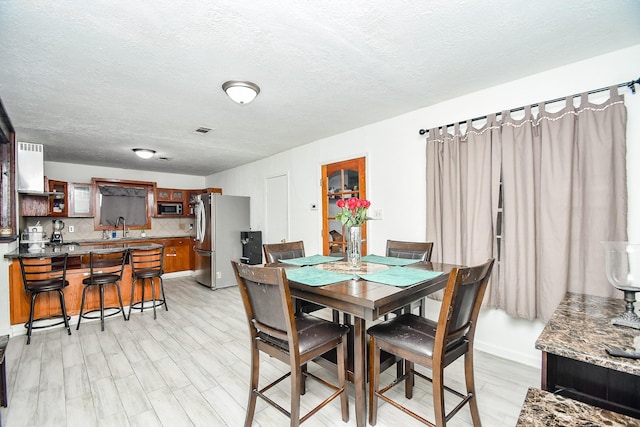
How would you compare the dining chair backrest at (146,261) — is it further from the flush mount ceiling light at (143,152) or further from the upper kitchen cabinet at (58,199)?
the upper kitchen cabinet at (58,199)

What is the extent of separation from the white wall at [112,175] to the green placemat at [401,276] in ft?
20.9

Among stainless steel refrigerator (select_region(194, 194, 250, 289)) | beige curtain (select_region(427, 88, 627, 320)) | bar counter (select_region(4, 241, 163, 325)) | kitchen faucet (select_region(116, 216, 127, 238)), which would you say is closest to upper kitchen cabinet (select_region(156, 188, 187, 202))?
kitchen faucet (select_region(116, 216, 127, 238))

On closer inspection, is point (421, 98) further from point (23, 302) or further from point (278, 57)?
point (23, 302)

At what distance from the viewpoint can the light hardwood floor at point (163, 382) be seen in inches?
71.7

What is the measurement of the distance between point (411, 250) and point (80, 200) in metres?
6.26

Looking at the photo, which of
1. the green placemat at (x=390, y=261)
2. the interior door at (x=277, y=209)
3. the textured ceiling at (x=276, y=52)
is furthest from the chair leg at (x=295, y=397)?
the interior door at (x=277, y=209)

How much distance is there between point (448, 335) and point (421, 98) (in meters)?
2.29

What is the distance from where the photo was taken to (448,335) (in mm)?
1412

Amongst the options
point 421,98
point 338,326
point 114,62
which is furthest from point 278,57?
point 338,326

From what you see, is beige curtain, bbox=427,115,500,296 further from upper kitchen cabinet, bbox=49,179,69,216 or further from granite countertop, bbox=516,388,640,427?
upper kitchen cabinet, bbox=49,179,69,216

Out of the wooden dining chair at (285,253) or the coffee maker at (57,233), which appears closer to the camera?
the wooden dining chair at (285,253)

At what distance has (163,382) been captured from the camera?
2227mm

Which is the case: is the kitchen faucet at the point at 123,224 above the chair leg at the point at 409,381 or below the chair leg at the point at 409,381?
above

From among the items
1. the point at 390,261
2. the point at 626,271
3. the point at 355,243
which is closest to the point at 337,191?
the point at 390,261
